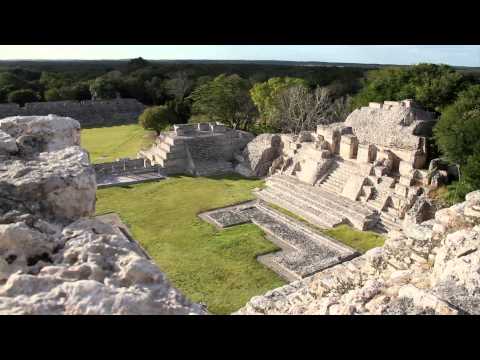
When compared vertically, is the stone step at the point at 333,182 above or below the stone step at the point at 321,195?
above

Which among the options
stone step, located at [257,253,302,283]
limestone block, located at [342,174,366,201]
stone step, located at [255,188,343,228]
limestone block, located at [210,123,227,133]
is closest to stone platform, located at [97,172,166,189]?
limestone block, located at [210,123,227,133]

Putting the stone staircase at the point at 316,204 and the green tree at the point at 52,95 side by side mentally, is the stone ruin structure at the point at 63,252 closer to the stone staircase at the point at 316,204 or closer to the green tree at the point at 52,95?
the stone staircase at the point at 316,204

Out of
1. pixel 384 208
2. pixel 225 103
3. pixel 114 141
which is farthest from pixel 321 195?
pixel 114 141

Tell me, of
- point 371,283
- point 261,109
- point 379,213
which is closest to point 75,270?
point 371,283

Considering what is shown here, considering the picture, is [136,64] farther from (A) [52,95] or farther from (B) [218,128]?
(B) [218,128]

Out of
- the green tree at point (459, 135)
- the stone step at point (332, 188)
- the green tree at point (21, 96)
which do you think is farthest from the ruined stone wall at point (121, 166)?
the green tree at point (21, 96)

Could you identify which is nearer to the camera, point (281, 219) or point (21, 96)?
point (281, 219)

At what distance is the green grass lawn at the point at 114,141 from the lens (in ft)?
73.4

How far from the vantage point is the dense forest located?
13.0 meters

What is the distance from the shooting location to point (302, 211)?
1418 cm

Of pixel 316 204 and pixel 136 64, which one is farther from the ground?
pixel 136 64

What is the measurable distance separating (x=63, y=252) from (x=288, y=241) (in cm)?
886

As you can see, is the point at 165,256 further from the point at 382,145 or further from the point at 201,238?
the point at 382,145

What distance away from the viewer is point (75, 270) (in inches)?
135
